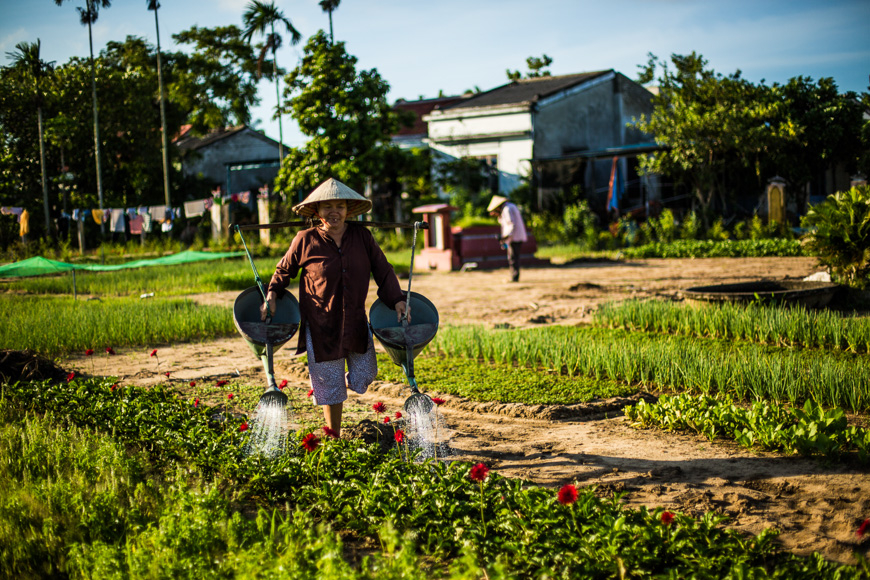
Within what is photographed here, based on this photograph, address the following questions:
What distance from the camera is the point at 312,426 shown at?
4957 mm

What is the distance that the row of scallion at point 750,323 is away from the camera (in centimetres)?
682

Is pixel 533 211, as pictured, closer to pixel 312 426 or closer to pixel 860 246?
pixel 860 246

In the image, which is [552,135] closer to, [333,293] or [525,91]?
[525,91]

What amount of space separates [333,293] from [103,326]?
5.71 metres

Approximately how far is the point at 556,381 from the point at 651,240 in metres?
16.2

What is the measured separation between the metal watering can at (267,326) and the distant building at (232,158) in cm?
2890

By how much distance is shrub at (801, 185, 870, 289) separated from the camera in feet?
29.8

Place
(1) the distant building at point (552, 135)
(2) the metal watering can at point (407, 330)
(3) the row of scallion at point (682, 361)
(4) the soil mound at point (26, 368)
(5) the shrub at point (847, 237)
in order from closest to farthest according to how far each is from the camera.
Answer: (2) the metal watering can at point (407, 330) < (3) the row of scallion at point (682, 361) < (4) the soil mound at point (26, 368) < (5) the shrub at point (847, 237) < (1) the distant building at point (552, 135)

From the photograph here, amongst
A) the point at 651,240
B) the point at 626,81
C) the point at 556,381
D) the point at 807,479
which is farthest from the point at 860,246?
the point at 626,81

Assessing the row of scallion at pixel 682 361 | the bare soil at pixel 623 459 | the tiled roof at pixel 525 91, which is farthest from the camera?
the tiled roof at pixel 525 91

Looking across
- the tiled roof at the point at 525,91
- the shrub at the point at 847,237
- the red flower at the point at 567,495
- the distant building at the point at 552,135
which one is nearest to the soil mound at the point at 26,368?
the red flower at the point at 567,495

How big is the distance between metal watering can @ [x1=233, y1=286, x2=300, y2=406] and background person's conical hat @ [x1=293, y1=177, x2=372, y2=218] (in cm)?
56

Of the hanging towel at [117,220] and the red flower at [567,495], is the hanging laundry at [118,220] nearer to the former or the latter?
the hanging towel at [117,220]

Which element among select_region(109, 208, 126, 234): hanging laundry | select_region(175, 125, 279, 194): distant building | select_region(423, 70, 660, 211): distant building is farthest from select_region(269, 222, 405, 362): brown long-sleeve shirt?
select_region(175, 125, 279, 194): distant building
